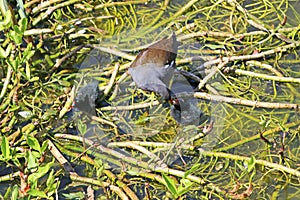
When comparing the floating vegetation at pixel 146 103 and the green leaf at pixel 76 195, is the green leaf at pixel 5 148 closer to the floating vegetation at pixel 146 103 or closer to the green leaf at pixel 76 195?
the floating vegetation at pixel 146 103

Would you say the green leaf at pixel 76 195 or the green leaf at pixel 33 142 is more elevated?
the green leaf at pixel 33 142

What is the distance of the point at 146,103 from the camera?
1953 millimetres

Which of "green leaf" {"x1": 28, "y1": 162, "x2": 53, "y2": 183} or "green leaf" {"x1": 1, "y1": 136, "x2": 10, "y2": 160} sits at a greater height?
"green leaf" {"x1": 1, "y1": 136, "x2": 10, "y2": 160}

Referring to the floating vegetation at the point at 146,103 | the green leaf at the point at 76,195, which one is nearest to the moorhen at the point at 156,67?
the floating vegetation at the point at 146,103

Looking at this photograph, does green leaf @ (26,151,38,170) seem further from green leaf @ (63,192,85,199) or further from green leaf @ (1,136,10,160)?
green leaf @ (63,192,85,199)

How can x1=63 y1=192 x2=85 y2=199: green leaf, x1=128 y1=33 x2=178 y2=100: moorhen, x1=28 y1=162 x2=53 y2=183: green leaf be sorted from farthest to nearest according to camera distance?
x1=128 y1=33 x2=178 y2=100: moorhen < x1=63 y1=192 x2=85 y2=199: green leaf < x1=28 y1=162 x2=53 y2=183: green leaf

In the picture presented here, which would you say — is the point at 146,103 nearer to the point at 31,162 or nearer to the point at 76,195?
the point at 76,195

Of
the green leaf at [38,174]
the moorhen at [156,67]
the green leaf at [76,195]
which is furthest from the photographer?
the moorhen at [156,67]

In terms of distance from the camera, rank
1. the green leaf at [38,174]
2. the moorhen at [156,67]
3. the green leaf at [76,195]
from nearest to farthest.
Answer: the green leaf at [38,174], the green leaf at [76,195], the moorhen at [156,67]

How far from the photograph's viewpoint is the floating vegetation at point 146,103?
1.74 meters

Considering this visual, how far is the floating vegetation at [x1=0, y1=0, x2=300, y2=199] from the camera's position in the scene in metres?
1.74

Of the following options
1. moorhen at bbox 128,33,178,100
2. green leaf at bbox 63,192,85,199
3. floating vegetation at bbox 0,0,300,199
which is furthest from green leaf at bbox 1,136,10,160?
moorhen at bbox 128,33,178,100

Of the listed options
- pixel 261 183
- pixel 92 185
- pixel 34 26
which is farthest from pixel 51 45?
pixel 261 183

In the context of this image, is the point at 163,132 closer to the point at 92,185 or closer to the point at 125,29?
the point at 92,185
